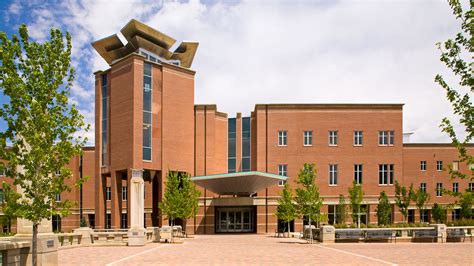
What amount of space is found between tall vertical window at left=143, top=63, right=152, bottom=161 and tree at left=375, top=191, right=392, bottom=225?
82.6 feet

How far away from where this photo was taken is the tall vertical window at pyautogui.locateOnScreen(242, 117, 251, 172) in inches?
2121

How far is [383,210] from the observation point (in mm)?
49625

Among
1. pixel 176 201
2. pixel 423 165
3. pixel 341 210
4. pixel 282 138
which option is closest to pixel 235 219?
pixel 282 138

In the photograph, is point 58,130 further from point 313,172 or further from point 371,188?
point 371,188

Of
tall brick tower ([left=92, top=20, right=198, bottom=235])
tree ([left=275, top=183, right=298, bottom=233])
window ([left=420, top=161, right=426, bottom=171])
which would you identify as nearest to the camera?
tree ([left=275, top=183, right=298, bottom=233])

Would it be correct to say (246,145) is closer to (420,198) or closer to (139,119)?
(139,119)

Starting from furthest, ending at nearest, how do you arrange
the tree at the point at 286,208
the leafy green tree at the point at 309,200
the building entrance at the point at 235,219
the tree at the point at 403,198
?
1. the building entrance at the point at 235,219
2. the tree at the point at 403,198
3. the tree at the point at 286,208
4. the leafy green tree at the point at 309,200

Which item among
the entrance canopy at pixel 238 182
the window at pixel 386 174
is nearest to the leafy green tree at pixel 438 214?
the window at pixel 386 174

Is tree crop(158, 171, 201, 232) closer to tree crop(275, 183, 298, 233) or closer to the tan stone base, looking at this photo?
tree crop(275, 183, 298, 233)

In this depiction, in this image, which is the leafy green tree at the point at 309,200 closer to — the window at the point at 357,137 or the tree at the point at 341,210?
the tree at the point at 341,210

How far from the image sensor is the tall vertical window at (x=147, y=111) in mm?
46312

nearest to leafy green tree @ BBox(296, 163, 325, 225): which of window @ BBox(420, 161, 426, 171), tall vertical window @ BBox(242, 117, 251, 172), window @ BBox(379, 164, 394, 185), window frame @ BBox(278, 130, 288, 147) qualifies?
window frame @ BBox(278, 130, 288, 147)

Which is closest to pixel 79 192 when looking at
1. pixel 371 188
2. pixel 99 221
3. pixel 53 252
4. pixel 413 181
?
pixel 99 221

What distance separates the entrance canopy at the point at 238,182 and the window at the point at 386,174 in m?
12.8
